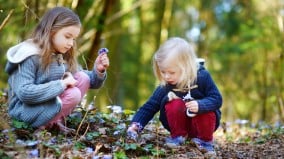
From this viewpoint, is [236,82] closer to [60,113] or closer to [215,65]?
[215,65]

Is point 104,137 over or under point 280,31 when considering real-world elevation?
under

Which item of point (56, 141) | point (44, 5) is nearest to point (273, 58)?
point (44, 5)

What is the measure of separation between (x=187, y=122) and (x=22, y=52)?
1.52m

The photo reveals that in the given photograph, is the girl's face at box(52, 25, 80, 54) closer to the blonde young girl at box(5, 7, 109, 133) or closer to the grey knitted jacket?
the blonde young girl at box(5, 7, 109, 133)

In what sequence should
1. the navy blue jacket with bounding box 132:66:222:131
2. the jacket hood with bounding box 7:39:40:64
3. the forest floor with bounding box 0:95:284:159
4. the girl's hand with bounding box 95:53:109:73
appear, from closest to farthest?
the forest floor with bounding box 0:95:284:159
the jacket hood with bounding box 7:39:40:64
the navy blue jacket with bounding box 132:66:222:131
the girl's hand with bounding box 95:53:109:73

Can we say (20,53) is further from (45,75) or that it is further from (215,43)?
(215,43)

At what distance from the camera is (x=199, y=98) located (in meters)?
4.23

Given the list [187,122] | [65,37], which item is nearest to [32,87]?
[65,37]

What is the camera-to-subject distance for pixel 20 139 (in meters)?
3.65

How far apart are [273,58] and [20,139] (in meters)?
10.8

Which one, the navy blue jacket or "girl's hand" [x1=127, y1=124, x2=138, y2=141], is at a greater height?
the navy blue jacket

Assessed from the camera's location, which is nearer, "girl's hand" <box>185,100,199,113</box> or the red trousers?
"girl's hand" <box>185,100,199,113</box>

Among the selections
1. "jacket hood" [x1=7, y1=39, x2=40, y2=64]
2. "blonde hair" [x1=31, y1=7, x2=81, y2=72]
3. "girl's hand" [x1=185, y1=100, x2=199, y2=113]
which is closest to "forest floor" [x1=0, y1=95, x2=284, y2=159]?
Result: "girl's hand" [x1=185, y1=100, x2=199, y2=113]

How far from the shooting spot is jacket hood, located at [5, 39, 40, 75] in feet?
12.6
